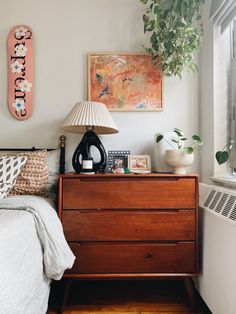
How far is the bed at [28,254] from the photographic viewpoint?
884mm

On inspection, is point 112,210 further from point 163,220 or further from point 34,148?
point 34,148

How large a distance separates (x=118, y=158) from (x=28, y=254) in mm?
1037

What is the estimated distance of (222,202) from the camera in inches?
54.9

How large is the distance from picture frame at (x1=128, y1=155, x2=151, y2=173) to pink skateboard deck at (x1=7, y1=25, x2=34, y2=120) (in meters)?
0.90

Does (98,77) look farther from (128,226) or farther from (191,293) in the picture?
(191,293)

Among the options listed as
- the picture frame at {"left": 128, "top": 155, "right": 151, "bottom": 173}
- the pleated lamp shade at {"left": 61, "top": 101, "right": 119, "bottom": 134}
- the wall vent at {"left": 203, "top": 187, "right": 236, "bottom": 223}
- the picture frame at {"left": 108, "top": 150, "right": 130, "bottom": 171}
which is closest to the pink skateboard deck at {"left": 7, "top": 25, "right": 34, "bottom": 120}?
the pleated lamp shade at {"left": 61, "top": 101, "right": 119, "bottom": 134}

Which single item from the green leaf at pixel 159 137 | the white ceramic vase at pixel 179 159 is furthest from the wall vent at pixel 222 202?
the green leaf at pixel 159 137

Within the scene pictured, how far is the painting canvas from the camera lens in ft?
6.64

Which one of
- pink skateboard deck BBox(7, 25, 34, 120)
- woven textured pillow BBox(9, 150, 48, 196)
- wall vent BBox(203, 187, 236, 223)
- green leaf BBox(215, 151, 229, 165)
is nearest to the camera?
wall vent BBox(203, 187, 236, 223)

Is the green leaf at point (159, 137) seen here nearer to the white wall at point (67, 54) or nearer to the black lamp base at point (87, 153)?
the white wall at point (67, 54)

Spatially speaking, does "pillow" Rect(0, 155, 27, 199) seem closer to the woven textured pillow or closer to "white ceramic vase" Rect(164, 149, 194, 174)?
the woven textured pillow


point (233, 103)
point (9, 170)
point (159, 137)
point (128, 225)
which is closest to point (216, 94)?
point (233, 103)

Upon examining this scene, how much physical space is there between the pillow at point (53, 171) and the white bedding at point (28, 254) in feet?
Answer: 1.18

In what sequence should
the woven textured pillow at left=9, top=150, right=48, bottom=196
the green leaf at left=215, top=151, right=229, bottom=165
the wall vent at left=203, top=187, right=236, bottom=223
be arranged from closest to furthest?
the wall vent at left=203, top=187, right=236, bottom=223
the green leaf at left=215, top=151, right=229, bottom=165
the woven textured pillow at left=9, top=150, right=48, bottom=196
